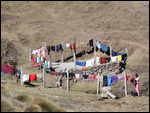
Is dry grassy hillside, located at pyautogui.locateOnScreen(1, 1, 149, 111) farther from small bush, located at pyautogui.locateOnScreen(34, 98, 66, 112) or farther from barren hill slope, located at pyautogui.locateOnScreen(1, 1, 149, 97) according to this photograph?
small bush, located at pyautogui.locateOnScreen(34, 98, 66, 112)

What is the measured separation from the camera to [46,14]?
202ft

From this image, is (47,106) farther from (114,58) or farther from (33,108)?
(114,58)

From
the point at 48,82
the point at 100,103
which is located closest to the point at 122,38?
the point at 48,82

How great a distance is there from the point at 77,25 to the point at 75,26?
2.02ft

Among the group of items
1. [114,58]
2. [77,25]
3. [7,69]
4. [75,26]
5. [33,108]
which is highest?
[77,25]

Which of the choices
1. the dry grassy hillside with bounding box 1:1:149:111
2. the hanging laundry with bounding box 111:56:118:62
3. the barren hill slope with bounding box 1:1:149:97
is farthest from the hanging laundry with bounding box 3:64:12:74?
the hanging laundry with bounding box 111:56:118:62

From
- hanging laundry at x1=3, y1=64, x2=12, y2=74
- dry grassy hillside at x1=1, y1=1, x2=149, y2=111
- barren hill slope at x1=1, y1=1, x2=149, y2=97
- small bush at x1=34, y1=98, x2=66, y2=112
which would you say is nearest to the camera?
small bush at x1=34, y1=98, x2=66, y2=112

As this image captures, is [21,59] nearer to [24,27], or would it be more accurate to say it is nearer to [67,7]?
[24,27]

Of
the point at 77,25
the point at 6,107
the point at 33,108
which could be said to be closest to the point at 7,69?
the point at 6,107

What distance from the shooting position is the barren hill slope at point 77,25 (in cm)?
4107

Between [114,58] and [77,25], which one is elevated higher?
[77,25]

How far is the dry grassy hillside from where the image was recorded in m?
40.7

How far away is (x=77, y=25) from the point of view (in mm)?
54594

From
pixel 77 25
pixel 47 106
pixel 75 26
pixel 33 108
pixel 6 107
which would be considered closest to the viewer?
pixel 33 108
